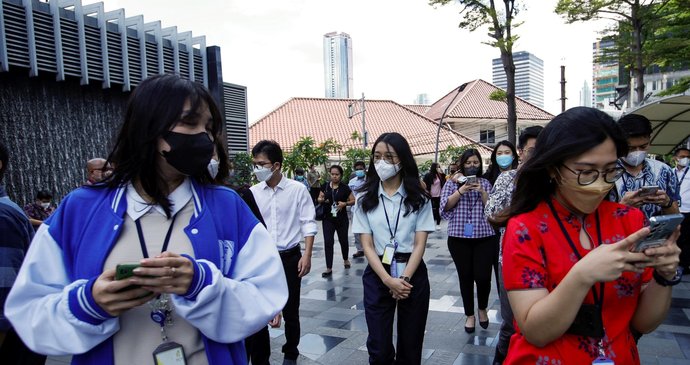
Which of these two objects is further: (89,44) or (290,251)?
(89,44)

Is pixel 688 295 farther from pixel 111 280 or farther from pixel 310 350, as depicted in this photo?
pixel 111 280

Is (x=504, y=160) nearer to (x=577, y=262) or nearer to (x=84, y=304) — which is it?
(x=577, y=262)

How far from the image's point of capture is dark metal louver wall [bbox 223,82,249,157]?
15.4 m

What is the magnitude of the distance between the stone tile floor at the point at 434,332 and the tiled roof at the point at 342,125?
2257 centimetres

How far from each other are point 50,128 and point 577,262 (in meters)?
11.9

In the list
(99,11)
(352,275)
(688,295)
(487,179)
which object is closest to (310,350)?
(487,179)

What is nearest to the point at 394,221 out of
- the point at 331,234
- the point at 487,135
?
the point at 331,234

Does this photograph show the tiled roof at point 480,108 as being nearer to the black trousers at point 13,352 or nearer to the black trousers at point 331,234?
the black trousers at point 331,234

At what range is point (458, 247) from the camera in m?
4.84

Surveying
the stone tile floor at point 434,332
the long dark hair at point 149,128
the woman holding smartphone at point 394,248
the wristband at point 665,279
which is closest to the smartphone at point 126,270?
the long dark hair at point 149,128

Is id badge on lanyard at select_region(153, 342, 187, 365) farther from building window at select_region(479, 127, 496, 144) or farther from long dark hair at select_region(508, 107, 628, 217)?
building window at select_region(479, 127, 496, 144)

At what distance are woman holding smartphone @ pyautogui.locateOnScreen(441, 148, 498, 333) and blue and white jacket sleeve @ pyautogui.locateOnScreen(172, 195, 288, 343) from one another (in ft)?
10.9

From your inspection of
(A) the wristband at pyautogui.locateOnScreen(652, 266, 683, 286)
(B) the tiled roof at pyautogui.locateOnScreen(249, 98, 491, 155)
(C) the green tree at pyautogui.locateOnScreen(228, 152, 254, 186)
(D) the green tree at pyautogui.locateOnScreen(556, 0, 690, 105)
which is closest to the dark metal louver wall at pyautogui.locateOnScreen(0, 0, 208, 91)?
(C) the green tree at pyautogui.locateOnScreen(228, 152, 254, 186)

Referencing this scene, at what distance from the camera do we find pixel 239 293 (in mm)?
1505
